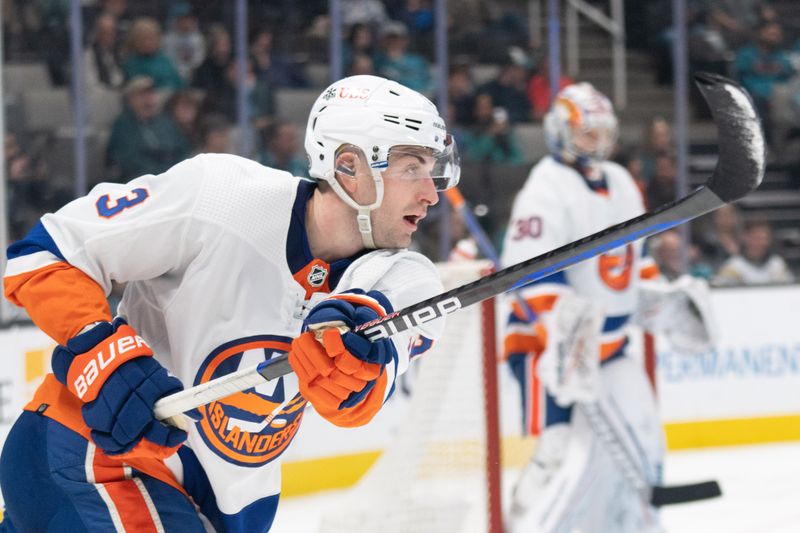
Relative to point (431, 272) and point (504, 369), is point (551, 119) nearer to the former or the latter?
point (504, 369)

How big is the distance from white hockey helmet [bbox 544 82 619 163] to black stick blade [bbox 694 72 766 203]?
2213mm

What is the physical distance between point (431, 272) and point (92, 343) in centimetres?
47

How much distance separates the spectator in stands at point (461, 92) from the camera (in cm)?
573

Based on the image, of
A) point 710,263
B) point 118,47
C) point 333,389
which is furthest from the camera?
point 710,263

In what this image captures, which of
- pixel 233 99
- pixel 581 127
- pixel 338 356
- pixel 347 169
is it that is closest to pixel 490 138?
pixel 233 99

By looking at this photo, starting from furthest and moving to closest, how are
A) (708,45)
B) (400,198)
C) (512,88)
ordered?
(708,45)
(512,88)
(400,198)

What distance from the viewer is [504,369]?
471cm

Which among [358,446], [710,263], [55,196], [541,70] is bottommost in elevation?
[358,446]

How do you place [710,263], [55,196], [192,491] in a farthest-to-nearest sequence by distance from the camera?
[710,263] → [55,196] → [192,491]

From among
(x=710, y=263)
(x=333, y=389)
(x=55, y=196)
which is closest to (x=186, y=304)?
(x=333, y=389)

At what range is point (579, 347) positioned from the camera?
3426mm

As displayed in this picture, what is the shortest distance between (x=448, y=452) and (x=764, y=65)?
409 cm

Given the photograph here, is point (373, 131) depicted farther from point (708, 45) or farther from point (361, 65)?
point (708, 45)

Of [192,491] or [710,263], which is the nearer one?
[192,491]
